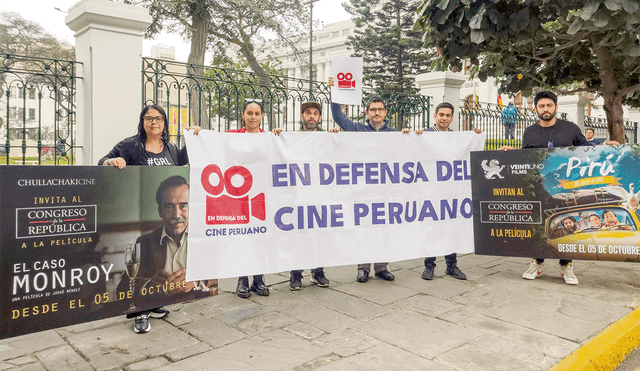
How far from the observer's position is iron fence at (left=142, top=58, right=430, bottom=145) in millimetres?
5770

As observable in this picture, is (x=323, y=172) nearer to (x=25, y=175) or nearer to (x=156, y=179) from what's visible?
(x=156, y=179)

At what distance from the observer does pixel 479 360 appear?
3.20m

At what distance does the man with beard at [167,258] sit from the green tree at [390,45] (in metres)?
28.9

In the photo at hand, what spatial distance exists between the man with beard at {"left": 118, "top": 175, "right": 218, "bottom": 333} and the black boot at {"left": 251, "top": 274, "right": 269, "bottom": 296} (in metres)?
0.87

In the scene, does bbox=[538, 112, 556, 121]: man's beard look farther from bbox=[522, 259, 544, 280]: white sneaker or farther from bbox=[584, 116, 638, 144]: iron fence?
bbox=[584, 116, 638, 144]: iron fence

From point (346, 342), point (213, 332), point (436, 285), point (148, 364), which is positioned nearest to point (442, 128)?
point (436, 285)

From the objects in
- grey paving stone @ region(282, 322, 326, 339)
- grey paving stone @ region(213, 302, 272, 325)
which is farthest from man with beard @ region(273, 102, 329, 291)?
grey paving stone @ region(282, 322, 326, 339)

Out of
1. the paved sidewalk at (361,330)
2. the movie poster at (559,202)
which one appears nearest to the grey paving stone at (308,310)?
the paved sidewalk at (361,330)

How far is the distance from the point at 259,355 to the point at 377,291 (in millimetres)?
1881

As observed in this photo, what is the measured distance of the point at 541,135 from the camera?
17.2 feet

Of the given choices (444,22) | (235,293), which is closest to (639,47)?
(444,22)

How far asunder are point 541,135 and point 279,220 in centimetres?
303

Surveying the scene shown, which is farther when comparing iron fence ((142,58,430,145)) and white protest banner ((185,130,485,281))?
iron fence ((142,58,430,145))

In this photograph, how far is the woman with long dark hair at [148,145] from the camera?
385cm
